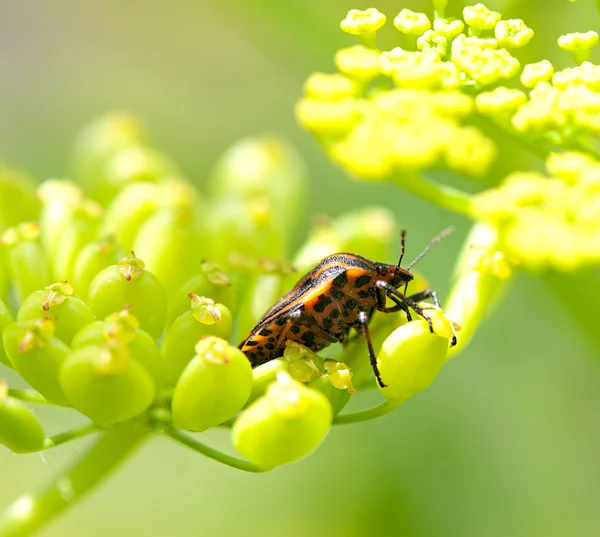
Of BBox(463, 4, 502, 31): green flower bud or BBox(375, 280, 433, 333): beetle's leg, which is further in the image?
BBox(375, 280, 433, 333): beetle's leg

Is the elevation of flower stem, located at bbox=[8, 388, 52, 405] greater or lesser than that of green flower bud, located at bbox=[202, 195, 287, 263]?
lesser

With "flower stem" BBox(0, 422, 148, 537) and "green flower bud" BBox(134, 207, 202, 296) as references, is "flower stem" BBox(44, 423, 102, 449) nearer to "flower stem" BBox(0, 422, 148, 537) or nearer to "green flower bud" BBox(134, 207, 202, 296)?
"flower stem" BBox(0, 422, 148, 537)

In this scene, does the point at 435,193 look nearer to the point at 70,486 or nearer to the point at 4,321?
the point at 4,321

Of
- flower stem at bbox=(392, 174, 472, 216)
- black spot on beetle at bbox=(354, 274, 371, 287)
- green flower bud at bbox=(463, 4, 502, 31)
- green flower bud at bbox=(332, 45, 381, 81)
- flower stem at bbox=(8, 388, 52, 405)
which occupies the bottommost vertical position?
flower stem at bbox=(8, 388, 52, 405)

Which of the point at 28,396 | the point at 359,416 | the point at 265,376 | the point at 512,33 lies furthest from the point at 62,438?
the point at 512,33

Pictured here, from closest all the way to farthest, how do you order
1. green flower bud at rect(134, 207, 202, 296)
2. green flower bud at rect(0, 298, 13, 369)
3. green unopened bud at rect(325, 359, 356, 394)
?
1. green unopened bud at rect(325, 359, 356, 394)
2. green flower bud at rect(0, 298, 13, 369)
3. green flower bud at rect(134, 207, 202, 296)

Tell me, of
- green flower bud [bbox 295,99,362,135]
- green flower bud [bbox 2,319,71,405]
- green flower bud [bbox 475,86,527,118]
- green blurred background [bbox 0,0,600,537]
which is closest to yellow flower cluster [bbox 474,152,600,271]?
green flower bud [bbox 475,86,527,118]

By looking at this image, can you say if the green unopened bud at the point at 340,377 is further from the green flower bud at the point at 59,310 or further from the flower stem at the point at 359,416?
the green flower bud at the point at 59,310

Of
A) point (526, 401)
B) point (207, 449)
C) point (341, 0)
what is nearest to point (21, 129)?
point (341, 0)
